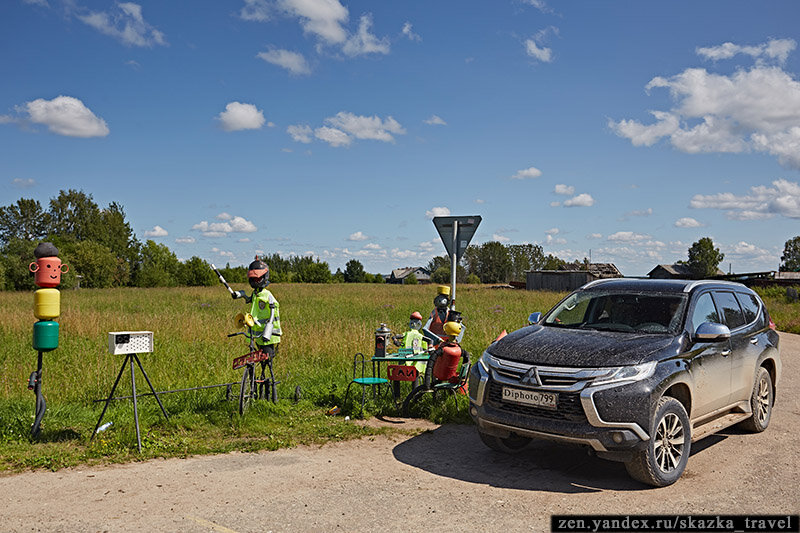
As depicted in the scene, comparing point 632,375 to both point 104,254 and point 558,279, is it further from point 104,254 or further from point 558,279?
point 104,254

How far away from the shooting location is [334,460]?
6.24m

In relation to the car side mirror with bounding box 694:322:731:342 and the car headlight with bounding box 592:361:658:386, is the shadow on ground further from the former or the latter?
the car side mirror with bounding box 694:322:731:342

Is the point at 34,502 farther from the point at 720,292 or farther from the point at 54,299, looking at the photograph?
the point at 720,292

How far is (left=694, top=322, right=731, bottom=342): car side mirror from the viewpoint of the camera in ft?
19.0

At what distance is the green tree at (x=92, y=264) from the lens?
68.1 meters

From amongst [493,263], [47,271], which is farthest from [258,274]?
[493,263]

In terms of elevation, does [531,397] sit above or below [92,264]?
below

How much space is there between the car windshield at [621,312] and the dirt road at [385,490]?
135 centimetres

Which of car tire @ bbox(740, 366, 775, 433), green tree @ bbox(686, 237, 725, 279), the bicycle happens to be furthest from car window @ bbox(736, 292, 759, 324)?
green tree @ bbox(686, 237, 725, 279)

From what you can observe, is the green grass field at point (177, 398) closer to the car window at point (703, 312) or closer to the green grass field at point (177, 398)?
the green grass field at point (177, 398)

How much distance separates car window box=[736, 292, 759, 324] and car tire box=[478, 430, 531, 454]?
3.11 m

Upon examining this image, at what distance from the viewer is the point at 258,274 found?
819 cm

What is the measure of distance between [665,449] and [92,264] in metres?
72.9

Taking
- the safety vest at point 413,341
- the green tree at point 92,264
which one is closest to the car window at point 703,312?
the safety vest at point 413,341
